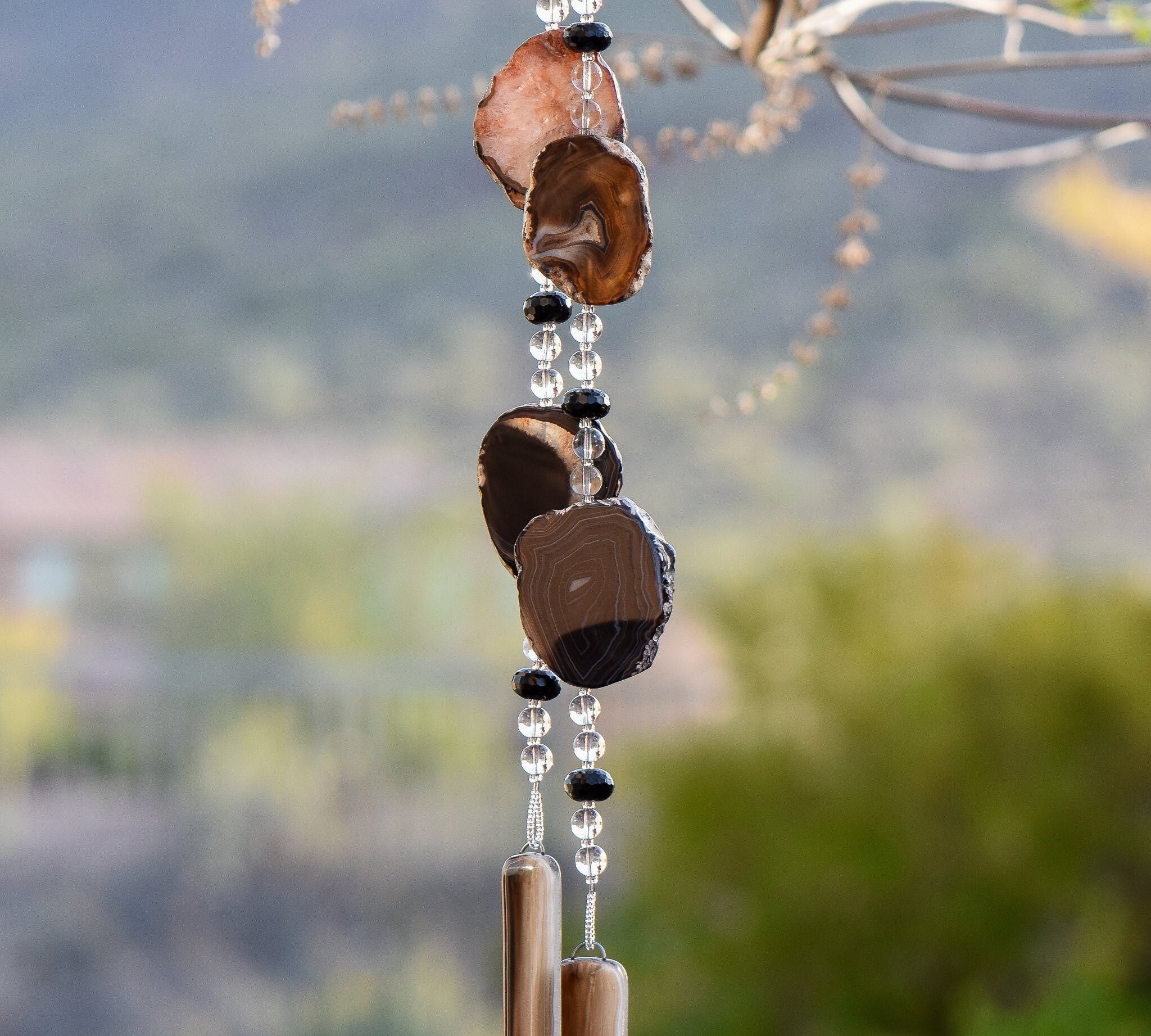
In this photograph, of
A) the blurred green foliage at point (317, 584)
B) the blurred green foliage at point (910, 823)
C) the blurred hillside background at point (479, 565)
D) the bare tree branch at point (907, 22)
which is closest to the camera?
the bare tree branch at point (907, 22)

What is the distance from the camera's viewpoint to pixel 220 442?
367cm

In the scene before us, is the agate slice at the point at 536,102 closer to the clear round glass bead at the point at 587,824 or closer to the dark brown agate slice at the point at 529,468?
the dark brown agate slice at the point at 529,468

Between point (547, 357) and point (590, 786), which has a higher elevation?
point (547, 357)

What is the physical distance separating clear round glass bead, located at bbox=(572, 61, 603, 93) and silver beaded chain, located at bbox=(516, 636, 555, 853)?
15cm

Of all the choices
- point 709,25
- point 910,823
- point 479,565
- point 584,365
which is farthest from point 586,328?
point 479,565

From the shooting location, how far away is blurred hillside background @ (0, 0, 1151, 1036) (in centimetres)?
198

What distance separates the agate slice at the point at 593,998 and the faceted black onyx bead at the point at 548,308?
175 mm

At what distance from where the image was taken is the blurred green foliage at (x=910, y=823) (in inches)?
73.3

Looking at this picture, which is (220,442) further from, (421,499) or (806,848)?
(806,848)

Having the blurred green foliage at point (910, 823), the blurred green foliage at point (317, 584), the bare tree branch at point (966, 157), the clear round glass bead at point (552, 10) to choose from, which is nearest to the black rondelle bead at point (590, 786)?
the clear round glass bead at point (552, 10)

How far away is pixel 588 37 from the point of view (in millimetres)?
334

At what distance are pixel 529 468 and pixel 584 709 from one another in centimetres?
7

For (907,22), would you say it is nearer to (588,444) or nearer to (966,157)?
(966,157)

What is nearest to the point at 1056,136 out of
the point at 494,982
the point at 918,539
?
the point at 918,539
